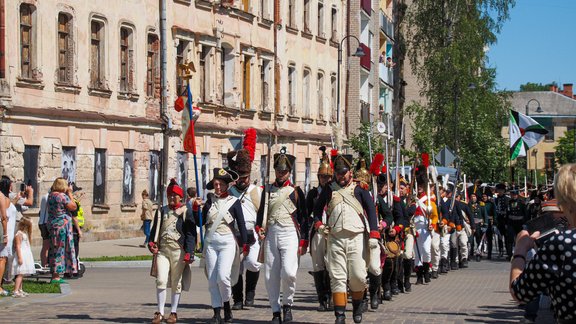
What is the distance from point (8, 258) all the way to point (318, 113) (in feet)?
126

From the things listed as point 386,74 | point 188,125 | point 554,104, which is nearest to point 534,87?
point 554,104

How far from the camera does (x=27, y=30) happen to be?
3238cm

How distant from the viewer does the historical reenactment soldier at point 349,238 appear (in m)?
13.9

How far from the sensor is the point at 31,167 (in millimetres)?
32281

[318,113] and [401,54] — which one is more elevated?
[401,54]

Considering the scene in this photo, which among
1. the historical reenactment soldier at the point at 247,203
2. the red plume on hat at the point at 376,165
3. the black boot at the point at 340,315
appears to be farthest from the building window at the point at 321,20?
the black boot at the point at 340,315

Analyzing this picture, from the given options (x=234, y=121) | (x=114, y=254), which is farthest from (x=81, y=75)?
(x=234, y=121)

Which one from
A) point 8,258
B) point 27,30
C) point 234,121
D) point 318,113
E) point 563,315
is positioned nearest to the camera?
point 563,315

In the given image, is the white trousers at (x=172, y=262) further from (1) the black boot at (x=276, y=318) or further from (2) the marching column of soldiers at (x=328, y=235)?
(1) the black boot at (x=276, y=318)

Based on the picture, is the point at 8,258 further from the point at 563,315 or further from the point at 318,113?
the point at 318,113

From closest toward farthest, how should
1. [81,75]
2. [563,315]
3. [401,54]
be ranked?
[563,315]
[81,75]
[401,54]

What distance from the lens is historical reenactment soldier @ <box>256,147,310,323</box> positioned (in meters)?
14.2

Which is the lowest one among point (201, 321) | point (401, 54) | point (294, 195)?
point (201, 321)

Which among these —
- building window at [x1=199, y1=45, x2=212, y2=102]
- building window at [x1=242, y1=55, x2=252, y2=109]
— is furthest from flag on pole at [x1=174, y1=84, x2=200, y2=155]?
building window at [x1=242, y1=55, x2=252, y2=109]
